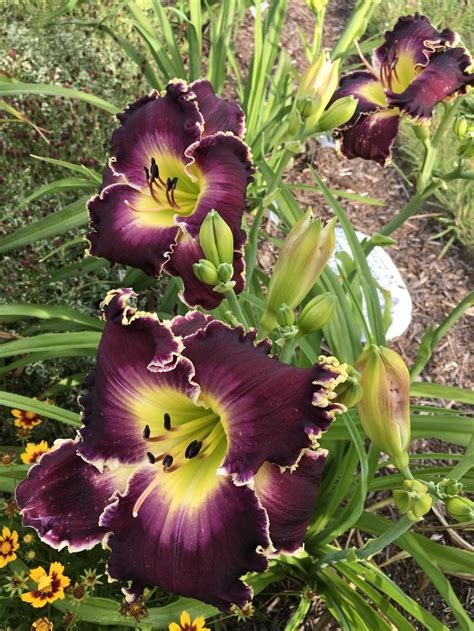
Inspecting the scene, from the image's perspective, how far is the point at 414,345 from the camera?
2.39 meters

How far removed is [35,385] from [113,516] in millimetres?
1179

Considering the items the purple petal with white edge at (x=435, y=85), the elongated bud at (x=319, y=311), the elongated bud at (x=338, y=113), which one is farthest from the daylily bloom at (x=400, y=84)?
the elongated bud at (x=319, y=311)

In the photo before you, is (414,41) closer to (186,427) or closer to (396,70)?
(396,70)

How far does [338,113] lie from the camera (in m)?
1.22

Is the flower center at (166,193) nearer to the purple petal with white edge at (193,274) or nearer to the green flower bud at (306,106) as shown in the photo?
the purple petal with white edge at (193,274)

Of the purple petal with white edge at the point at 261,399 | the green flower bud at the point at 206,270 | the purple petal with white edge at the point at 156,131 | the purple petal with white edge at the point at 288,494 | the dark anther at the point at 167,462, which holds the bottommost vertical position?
the purple petal with white edge at the point at 288,494

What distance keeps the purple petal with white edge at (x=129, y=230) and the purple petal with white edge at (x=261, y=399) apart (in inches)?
16.0

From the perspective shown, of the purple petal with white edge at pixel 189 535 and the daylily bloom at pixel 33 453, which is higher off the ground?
the purple petal with white edge at pixel 189 535

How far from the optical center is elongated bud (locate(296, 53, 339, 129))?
1199 mm

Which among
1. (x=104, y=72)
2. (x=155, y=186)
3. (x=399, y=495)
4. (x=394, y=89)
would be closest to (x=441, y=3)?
(x=104, y=72)

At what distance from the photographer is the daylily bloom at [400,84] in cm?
144

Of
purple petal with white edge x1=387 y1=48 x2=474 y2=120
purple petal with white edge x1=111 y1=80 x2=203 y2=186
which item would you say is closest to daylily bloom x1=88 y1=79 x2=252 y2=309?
purple petal with white edge x1=111 y1=80 x2=203 y2=186

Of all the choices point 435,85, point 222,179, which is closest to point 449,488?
point 222,179

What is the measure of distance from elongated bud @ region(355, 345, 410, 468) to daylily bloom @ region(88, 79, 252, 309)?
390 millimetres
